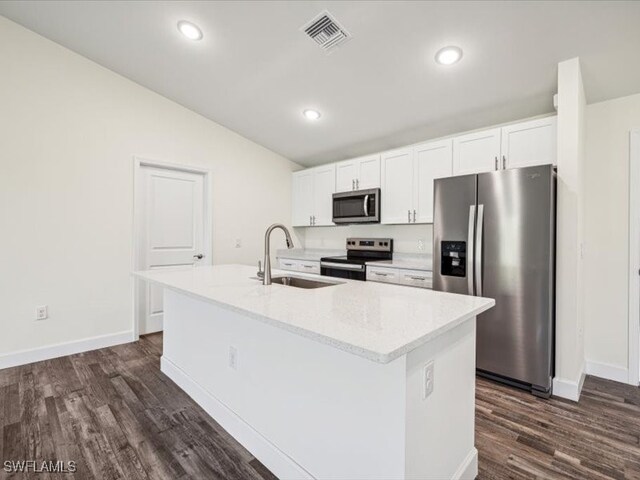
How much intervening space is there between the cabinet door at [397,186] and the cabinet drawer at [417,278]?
676 mm

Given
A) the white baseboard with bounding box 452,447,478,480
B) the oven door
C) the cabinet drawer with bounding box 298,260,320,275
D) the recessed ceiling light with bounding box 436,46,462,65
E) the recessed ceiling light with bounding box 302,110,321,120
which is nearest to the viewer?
the white baseboard with bounding box 452,447,478,480

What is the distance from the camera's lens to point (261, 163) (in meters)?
4.66

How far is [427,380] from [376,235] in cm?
316

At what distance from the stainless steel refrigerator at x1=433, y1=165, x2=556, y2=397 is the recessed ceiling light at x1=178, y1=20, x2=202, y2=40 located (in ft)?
8.05

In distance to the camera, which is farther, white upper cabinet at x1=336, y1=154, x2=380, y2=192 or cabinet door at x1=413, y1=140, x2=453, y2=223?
white upper cabinet at x1=336, y1=154, x2=380, y2=192

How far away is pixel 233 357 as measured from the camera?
1867 millimetres

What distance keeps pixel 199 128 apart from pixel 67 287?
2323 mm

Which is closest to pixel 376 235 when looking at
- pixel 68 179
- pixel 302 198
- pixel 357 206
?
pixel 357 206

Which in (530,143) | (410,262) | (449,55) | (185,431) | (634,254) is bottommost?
(185,431)

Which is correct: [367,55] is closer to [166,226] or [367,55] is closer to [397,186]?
[397,186]

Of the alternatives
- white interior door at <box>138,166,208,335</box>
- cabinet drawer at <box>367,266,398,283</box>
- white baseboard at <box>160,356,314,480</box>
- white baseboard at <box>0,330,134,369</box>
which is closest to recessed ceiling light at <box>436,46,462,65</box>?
cabinet drawer at <box>367,266,398,283</box>

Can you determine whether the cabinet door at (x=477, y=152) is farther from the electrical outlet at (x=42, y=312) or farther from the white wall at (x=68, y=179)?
the electrical outlet at (x=42, y=312)

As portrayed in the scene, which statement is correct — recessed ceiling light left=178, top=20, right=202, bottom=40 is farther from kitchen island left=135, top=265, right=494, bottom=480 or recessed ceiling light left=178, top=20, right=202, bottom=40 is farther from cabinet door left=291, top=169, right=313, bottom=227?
cabinet door left=291, top=169, right=313, bottom=227

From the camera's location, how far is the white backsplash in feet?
12.5
